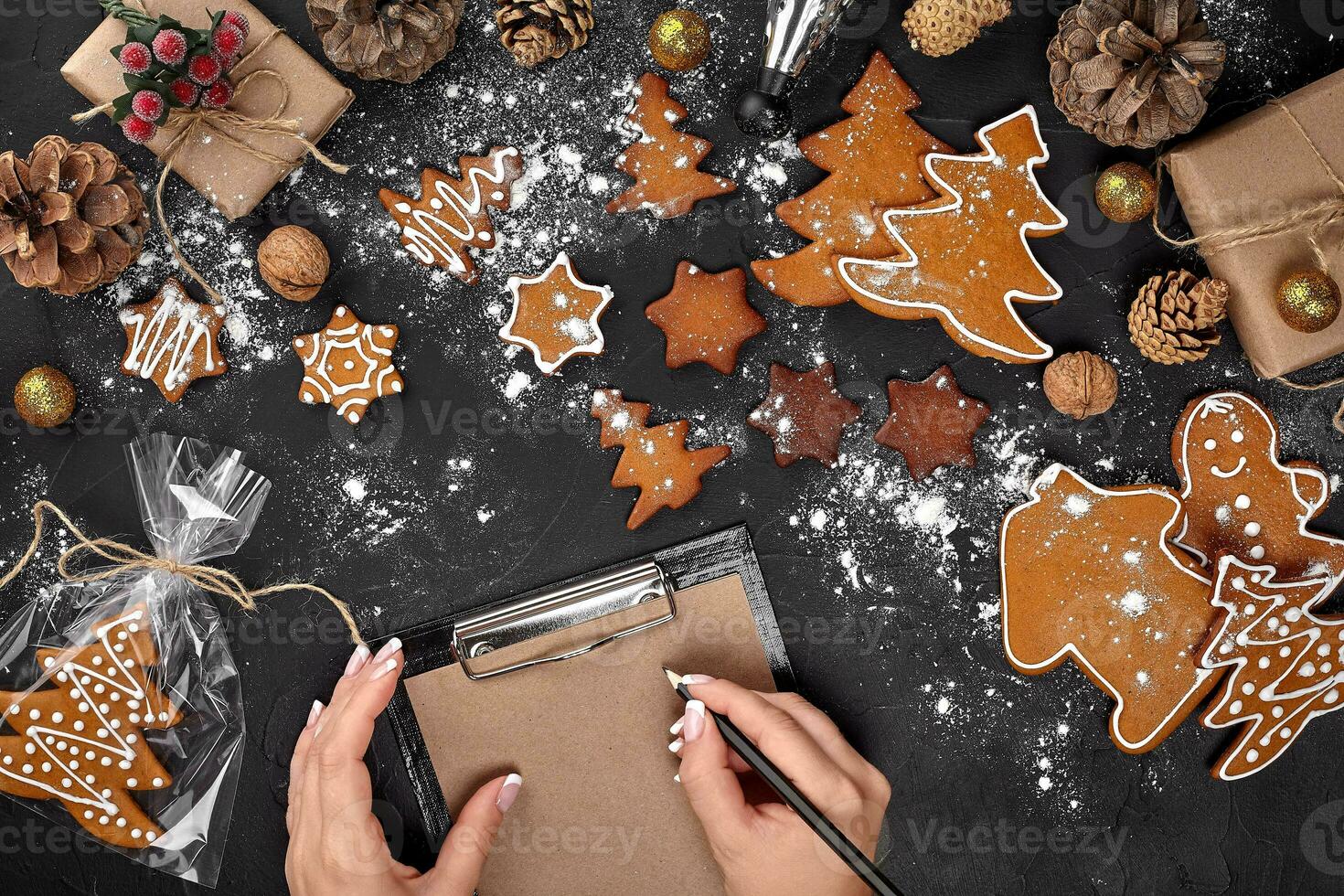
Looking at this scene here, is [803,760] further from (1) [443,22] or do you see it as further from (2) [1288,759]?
(1) [443,22]

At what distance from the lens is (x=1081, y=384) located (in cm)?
117

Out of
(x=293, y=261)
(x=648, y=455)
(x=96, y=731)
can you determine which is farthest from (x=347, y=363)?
(x=96, y=731)

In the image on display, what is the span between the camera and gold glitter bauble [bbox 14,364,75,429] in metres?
1.21

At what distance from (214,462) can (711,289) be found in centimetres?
82

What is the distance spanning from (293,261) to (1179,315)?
4.25 feet

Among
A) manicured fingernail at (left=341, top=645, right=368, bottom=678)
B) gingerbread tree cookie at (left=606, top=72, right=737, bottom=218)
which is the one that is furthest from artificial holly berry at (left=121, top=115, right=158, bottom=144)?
manicured fingernail at (left=341, top=645, right=368, bottom=678)

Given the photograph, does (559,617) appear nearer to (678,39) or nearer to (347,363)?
(347,363)

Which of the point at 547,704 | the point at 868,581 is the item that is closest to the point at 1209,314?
the point at 868,581

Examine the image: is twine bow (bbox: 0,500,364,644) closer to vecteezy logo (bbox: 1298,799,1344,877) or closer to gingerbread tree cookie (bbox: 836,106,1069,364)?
gingerbread tree cookie (bbox: 836,106,1069,364)

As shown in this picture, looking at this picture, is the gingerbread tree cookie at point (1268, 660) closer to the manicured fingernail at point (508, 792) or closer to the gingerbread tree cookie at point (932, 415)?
the gingerbread tree cookie at point (932, 415)

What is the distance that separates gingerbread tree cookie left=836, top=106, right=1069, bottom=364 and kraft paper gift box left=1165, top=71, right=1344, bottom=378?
21cm

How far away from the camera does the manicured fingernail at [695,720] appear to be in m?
1.17

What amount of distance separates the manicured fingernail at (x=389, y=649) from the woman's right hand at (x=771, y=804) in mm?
454

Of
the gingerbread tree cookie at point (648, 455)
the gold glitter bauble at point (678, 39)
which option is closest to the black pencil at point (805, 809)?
the gingerbread tree cookie at point (648, 455)
